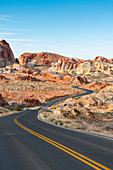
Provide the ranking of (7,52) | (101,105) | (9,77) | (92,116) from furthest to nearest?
1. (7,52)
2. (9,77)
3. (101,105)
4. (92,116)

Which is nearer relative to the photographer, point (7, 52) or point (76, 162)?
point (76, 162)

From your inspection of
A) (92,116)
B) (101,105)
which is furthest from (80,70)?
(92,116)

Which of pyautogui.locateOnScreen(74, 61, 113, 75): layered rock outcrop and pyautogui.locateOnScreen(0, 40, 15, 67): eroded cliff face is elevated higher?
pyautogui.locateOnScreen(0, 40, 15, 67): eroded cliff face

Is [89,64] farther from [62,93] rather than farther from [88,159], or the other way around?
[88,159]

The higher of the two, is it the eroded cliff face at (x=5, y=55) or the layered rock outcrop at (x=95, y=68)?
the eroded cliff face at (x=5, y=55)

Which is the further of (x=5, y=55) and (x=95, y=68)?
(x=5, y=55)

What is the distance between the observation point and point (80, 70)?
6078 inches

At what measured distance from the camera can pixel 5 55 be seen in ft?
554

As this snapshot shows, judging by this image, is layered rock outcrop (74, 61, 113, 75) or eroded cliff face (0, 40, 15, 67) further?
eroded cliff face (0, 40, 15, 67)

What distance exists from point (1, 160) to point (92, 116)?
828 inches

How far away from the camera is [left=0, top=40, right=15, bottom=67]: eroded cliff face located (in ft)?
539

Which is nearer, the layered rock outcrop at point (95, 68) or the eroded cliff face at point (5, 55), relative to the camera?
the layered rock outcrop at point (95, 68)

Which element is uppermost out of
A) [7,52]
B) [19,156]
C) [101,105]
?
[7,52]

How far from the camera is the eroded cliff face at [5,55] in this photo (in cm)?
16418
